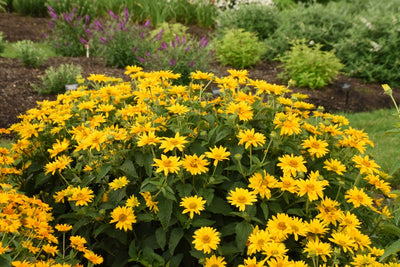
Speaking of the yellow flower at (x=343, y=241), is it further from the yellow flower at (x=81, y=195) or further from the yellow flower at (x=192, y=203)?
the yellow flower at (x=81, y=195)

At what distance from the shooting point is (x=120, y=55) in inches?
232

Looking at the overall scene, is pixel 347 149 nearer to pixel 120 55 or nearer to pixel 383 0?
pixel 120 55

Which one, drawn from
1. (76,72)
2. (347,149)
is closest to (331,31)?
(76,72)

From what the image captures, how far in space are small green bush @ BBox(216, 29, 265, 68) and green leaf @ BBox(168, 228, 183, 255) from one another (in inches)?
194

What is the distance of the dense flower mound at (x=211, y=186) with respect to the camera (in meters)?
1.70

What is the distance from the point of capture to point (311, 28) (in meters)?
6.66

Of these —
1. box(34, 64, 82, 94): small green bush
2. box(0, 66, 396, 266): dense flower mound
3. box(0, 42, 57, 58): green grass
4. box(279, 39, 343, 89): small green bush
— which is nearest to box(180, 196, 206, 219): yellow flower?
box(0, 66, 396, 266): dense flower mound

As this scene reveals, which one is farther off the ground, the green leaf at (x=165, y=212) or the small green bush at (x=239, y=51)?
the green leaf at (x=165, y=212)

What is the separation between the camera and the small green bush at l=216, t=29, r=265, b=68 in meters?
6.49

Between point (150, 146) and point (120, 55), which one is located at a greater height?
point (150, 146)

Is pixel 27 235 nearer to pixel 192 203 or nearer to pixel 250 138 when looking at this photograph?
pixel 192 203

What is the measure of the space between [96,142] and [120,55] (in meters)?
4.26

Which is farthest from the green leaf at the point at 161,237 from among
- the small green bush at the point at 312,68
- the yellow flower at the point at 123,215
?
the small green bush at the point at 312,68

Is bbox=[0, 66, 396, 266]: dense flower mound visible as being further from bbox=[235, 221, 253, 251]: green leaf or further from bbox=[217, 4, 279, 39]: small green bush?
bbox=[217, 4, 279, 39]: small green bush
